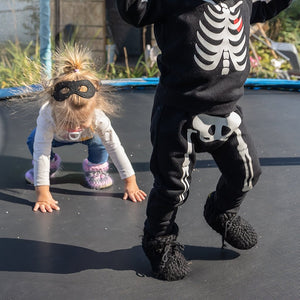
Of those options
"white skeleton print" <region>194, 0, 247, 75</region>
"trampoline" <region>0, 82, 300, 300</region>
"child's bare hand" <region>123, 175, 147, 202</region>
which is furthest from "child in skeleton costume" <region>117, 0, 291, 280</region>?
"child's bare hand" <region>123, 175, 147, 202</region>

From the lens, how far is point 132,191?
1872 millimetres

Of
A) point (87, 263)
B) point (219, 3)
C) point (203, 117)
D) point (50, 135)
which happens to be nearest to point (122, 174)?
point (50, 135)

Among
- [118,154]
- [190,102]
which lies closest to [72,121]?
[118,154]

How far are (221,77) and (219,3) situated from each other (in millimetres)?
175

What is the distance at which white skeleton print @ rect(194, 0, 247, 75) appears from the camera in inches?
48.0

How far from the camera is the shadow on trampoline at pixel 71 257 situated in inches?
55.4

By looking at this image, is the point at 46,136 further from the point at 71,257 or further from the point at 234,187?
the point at 234,187

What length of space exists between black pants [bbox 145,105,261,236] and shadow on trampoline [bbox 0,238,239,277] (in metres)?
0.13

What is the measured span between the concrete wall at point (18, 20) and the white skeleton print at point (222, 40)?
3291 mm

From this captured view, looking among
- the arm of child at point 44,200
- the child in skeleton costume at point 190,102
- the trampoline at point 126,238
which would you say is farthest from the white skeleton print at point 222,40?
the arm of child at point 44,200

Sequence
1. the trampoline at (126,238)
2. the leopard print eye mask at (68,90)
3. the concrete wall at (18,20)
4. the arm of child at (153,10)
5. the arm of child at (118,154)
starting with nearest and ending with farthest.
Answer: the arm of child at (153,10) → the trampoline at (126,238) → the leopard print eye mask at (68,90) → the arm of child at (118,154) → the concrete wall at (18,20)

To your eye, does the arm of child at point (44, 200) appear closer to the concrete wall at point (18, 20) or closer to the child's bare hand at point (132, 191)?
the child's bare hand at point (132, 191)

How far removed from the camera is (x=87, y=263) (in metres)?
1.43

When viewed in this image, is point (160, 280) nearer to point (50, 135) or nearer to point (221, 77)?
point (221, 77)
